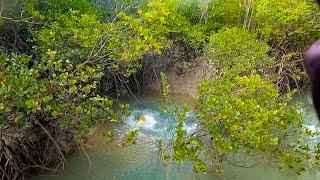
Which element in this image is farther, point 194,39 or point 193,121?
point 194,39

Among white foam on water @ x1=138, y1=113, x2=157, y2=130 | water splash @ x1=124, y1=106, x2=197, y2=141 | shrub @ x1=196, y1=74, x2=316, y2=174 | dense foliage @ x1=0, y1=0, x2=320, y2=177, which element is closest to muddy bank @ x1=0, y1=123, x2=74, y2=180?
dense foliage @ x1=0, y1=0, x2=320, y2=177

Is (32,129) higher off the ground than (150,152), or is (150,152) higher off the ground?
(32,129)

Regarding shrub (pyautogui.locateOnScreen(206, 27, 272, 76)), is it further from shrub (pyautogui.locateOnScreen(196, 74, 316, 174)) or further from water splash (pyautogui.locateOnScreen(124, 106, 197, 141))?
shrub (pyautogui.locateOnScreen(196, 74, 316, 174))

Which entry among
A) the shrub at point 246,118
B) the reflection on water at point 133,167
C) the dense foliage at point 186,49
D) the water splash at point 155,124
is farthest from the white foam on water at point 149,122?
the shrub at point 246,118

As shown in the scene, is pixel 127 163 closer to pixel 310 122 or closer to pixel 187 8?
pixel 310 122

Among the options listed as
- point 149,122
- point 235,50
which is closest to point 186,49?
point 235,50

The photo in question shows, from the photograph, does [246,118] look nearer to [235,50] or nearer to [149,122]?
[149,122]

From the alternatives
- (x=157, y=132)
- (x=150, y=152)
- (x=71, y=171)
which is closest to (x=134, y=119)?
(x=157, y=132)

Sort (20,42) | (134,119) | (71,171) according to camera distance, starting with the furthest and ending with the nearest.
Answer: (134,119) < (20,42) < (71,171)

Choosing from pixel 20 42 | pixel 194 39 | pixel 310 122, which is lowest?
pixel 310 122
